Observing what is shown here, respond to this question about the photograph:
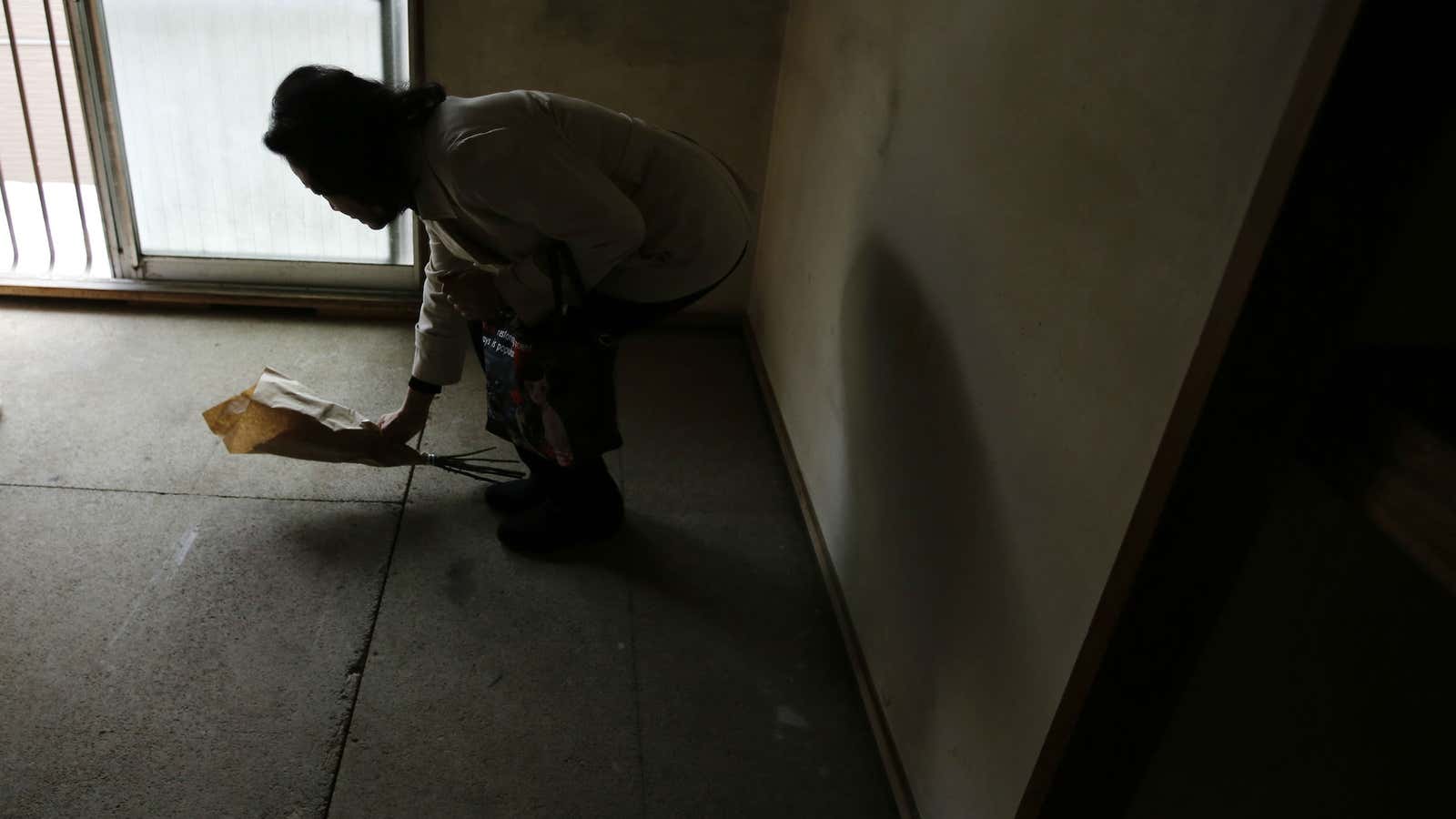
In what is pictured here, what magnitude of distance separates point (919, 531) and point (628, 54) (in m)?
1.68

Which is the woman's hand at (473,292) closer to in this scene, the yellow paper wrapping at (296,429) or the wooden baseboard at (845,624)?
the yellow paper wrapping at (296,429)

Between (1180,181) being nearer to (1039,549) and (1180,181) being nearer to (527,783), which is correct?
(1039,549)

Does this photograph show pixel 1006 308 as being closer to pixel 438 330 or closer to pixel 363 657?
pixel 438 330

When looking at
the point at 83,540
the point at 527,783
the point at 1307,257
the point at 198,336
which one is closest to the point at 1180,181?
the point at 1307,257

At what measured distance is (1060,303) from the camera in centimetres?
113

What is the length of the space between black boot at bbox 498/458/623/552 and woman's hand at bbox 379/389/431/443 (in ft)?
0.87

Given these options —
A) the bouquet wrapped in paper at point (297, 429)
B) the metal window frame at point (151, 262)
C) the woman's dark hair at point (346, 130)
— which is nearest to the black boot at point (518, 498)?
the bouquet wrapped in paper at point (297, 429)

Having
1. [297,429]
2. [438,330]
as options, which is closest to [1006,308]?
[438,330]

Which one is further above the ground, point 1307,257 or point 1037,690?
point 1307,257

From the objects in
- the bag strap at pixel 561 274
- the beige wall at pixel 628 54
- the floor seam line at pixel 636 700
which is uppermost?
the beige wall at pixel 628 54

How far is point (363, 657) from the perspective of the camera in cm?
173

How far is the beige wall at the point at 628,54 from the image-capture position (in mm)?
2596

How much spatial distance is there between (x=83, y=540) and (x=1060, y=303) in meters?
1.82

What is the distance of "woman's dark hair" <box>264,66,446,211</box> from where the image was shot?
1.49 metres
